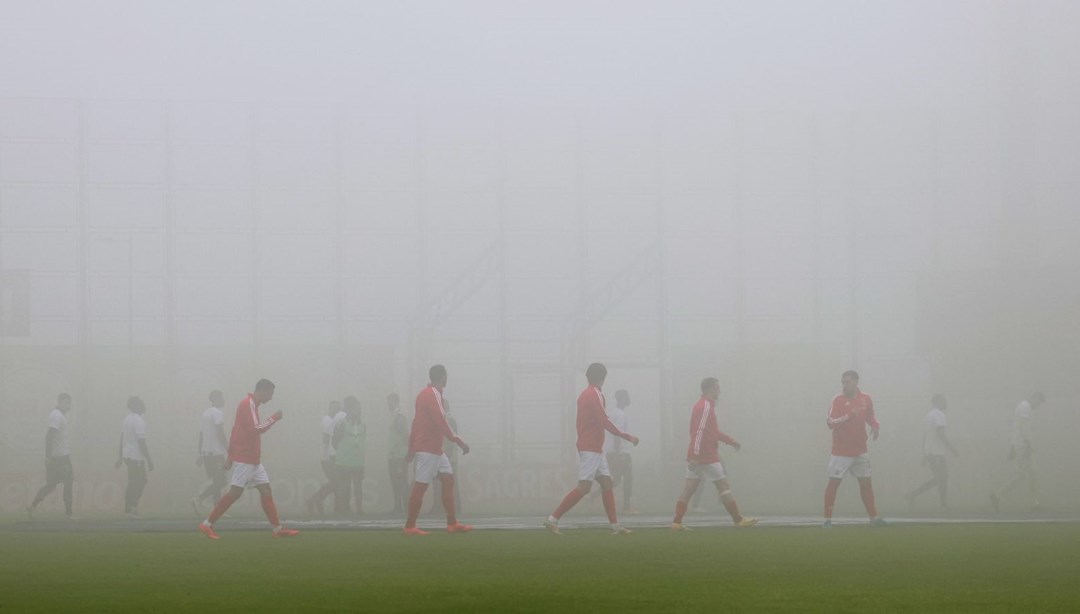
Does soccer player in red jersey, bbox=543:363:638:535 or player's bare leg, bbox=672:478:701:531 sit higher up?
soccer player in red jersey, bbox=543:363:638:535

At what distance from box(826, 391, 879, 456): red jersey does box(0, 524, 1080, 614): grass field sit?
1.91 m

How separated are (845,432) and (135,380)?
75.6 feet

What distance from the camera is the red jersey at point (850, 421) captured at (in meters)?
20.7

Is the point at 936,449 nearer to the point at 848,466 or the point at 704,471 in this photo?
the point at 848,466

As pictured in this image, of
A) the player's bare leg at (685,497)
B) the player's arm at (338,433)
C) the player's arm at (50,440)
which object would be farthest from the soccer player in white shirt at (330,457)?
the player's bare leg at (685,497)

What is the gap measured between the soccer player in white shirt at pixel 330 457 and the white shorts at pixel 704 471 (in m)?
11.2

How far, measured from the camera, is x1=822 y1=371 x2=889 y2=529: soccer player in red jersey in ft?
68.0

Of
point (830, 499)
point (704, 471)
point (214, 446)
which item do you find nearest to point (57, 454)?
point (214, 446)

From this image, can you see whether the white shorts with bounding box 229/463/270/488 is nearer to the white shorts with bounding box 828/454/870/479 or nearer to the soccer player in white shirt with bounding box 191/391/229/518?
the white shorts with bounding box 828/454/870/479

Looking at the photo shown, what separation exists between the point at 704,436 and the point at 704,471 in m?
0.45

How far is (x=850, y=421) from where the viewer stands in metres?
20.8

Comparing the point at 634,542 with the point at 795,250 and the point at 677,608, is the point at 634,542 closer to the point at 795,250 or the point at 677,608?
the point at 677,608

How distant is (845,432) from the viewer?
2088cm

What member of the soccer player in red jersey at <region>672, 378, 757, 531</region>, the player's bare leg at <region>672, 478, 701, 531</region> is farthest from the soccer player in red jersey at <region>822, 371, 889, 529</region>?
the player's bare leg at <region>672, 478, 701, 531</region>
